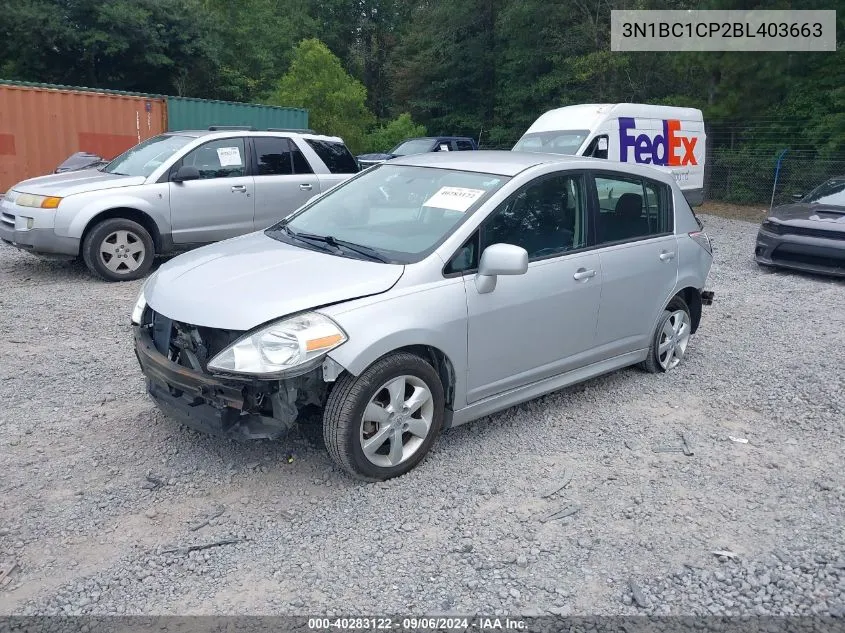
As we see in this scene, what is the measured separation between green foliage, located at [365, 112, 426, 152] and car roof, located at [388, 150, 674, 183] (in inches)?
857

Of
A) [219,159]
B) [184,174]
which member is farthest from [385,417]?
[219,159]

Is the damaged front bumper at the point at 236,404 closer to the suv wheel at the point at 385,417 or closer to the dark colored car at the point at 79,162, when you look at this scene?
the suv wheel at the point at 385,417

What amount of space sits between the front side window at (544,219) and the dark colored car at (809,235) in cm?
622

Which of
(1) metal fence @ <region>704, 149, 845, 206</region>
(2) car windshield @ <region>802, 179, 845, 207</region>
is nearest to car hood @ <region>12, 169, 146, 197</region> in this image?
(2) car windshield @ <region>802, 179, 845, 207</region>

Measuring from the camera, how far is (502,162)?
468 centimetres

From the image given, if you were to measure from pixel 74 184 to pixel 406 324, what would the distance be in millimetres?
6001

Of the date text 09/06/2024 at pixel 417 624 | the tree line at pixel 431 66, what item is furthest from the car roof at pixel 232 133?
the tree line at pixel 431 66

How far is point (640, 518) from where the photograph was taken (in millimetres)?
3602

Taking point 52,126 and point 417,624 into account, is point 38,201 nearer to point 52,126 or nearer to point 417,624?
point 417,624

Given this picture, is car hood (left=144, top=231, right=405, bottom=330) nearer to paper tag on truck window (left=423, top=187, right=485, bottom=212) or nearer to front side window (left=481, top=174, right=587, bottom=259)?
A: paper tag on truck window (left=423, top=187, right=485, bottom=212)

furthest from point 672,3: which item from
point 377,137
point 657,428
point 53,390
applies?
point 53,390

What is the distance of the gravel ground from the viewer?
298 centimetres

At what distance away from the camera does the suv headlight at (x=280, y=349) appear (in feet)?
11.1

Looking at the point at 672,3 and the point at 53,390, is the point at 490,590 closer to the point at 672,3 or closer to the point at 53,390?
the point at 53,390
